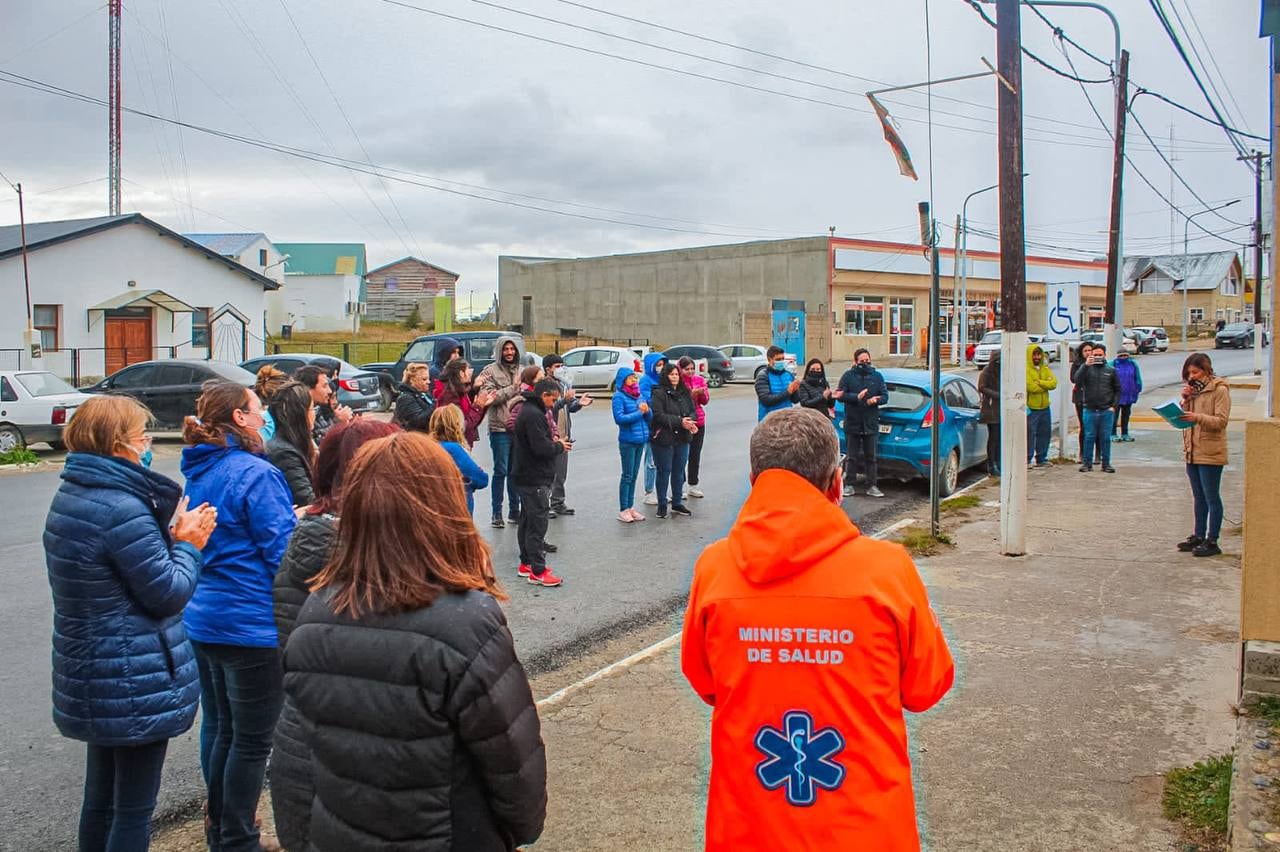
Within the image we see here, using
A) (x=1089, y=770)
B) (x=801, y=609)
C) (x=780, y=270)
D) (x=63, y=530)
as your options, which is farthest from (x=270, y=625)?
(x=780, y=270)

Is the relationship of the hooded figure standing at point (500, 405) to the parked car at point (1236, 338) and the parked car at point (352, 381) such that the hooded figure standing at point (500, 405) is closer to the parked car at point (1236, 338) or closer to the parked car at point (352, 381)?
the parked car at point (352, 381)

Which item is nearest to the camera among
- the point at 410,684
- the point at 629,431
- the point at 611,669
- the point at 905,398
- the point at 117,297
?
the point at 410,684

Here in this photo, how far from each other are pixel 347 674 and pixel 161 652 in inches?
61.8

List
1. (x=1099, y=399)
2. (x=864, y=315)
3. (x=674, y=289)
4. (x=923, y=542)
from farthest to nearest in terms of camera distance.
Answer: (x=674, y=289), (x=864, y=315), (x=1099, y=399), (x=923, y=542)

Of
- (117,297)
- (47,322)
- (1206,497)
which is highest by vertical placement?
(117,297)

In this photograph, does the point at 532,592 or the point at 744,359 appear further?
the point at 744,359

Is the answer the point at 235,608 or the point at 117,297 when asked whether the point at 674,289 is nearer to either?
the point at 117,297

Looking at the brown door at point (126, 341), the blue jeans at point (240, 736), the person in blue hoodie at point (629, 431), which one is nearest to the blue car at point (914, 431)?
the person in blue hoodie at point (629, 431)

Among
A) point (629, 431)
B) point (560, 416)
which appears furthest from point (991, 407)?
point (560, 416)

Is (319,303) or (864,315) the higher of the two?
(319,303)

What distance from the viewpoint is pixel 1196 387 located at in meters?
9.26

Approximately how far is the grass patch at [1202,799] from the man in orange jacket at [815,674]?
7.82 ft

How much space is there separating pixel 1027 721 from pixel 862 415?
7.56 m

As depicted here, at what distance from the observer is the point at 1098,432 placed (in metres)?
14.7
